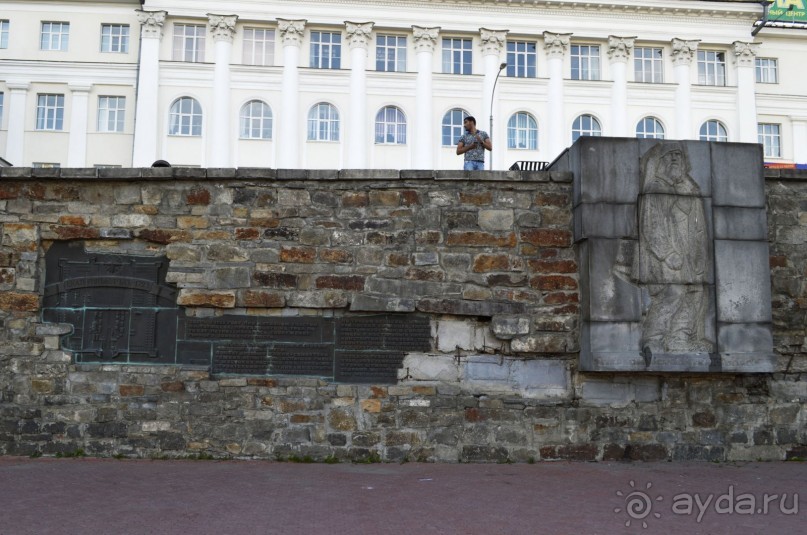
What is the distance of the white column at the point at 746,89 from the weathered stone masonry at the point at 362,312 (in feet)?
125

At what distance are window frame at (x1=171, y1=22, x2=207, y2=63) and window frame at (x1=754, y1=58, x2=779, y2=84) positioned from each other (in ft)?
106

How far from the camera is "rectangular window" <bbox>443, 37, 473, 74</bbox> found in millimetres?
41375

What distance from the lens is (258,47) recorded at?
134 feet

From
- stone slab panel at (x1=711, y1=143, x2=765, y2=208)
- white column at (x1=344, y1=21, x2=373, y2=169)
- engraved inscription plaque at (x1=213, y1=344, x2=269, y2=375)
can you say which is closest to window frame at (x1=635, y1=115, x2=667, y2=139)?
Answer: white column at (x1=344, y1=21, x2=373, y2=169)

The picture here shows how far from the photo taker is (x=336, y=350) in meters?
8.08

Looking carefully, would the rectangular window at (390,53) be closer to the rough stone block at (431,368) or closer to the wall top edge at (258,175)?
the wall top edge at (258,175)

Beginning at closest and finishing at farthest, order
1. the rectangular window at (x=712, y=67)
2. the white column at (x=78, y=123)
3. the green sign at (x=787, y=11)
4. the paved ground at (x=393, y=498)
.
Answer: the paved ground at (x=393, y=498)
the white column at (x=78, y=123)
the rectangular window at (x=712, y=67)
the green sign at (x=787, y=11)

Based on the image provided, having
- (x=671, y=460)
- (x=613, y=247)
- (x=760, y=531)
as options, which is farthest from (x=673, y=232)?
(x=760, y=531)

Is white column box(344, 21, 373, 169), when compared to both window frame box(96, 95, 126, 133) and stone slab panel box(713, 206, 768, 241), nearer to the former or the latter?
window frame box(96, 95, 126, 133)

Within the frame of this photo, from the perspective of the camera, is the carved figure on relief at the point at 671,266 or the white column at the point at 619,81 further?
the white column at the point at 619,81

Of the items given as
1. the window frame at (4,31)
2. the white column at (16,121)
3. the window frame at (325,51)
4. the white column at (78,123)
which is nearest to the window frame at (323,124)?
the window frame at (325,51)

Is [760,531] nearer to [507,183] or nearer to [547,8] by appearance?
[507,183]

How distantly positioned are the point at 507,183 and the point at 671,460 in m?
3.47

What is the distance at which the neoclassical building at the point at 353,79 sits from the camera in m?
39.2
